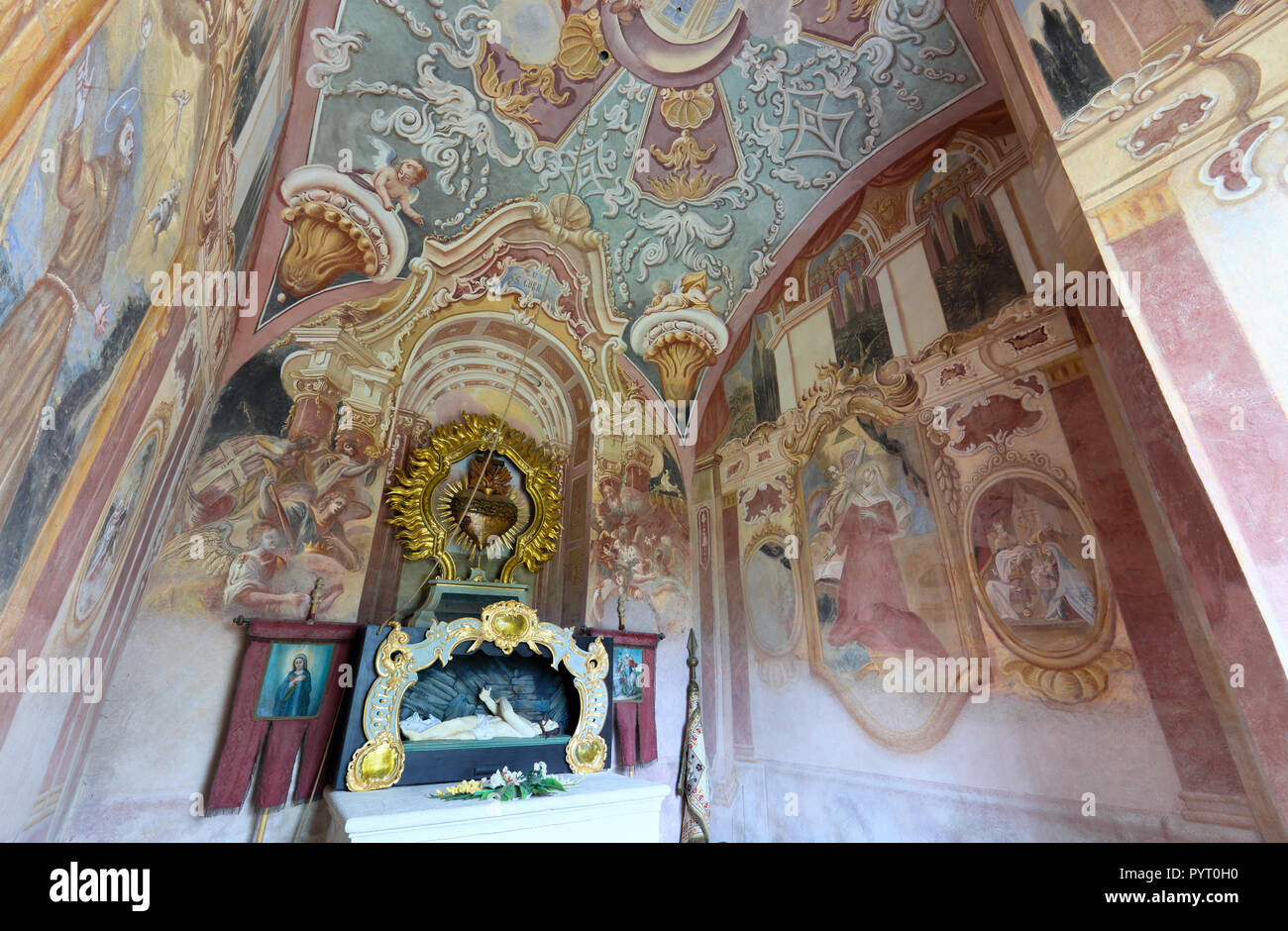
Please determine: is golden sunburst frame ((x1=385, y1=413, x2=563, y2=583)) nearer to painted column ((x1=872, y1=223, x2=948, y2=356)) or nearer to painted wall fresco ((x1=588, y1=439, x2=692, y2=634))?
painted wall fresco ((x1=588, y1=439, x2=692, y2=634))

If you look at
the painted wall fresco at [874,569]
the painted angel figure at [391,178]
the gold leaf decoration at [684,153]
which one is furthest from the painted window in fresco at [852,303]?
the painted angel figure at [391,178]

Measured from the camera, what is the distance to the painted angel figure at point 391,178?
19.1 feet

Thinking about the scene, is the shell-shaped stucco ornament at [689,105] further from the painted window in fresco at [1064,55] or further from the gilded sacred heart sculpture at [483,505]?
the gilded sacred heart sculpture at [483,505]

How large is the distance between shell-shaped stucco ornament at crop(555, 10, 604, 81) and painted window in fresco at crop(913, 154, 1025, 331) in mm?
3799

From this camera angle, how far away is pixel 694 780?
664 cm

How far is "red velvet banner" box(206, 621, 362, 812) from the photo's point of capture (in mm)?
4598

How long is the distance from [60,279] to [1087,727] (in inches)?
242

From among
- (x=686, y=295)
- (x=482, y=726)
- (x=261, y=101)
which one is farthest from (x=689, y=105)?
(x=482, y=726)

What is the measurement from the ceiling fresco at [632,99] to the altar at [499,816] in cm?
483

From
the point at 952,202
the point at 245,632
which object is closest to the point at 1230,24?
the point at 952,202

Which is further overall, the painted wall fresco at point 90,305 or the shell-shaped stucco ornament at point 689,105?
the shell-shaped stucco ornament at point 689,105

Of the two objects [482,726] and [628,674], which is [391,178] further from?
[628,674]

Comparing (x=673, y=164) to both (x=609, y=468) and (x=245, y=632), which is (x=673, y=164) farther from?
(x=245, y=632)

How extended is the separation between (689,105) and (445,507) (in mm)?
5520
